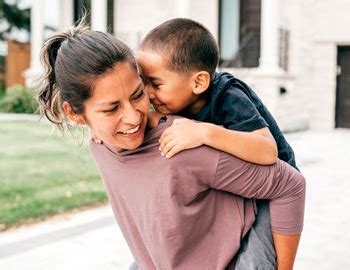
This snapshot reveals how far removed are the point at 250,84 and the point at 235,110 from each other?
1383cm

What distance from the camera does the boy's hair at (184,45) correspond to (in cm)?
171

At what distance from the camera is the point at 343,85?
721 inches

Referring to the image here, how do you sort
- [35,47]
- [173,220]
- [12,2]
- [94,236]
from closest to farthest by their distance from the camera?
1. [173,220]
2. [94,236]
3. [35,47]
4. [12,2]

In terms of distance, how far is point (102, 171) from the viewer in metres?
1.83

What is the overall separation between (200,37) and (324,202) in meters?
5.59

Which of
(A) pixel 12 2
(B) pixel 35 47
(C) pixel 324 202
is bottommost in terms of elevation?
(C) pixel 324 202

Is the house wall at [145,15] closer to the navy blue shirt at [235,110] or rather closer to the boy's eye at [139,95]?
the navy blue shirt at [235,110]

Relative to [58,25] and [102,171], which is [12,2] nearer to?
[58,25]

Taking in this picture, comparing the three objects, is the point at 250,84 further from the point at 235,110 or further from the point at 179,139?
the point at 179,139

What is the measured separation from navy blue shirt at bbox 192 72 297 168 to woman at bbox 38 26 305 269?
0.15 m

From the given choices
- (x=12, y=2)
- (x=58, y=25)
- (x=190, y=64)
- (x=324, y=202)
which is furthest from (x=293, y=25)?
(x=190, y=64)

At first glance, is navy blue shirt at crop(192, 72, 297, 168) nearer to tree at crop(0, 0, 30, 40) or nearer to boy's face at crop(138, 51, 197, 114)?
boy's face at crop(138, 51, 197, 114)

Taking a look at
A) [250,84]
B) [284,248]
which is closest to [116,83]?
[284,248]

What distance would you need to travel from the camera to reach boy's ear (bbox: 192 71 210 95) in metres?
1.76
